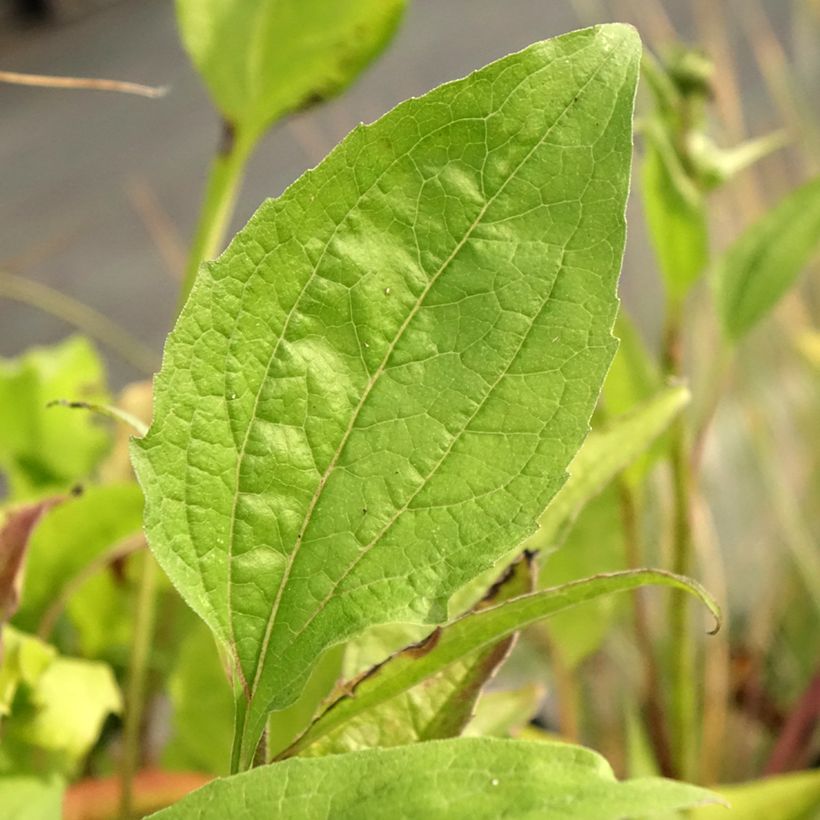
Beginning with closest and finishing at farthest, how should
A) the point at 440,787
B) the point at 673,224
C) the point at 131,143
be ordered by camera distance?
the point at 440,787 → the point at 673,224 → the point at 131,143

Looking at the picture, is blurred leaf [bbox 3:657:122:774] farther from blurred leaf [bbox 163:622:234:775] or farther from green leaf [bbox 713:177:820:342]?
green leaf [bbox 713:177:820:342]

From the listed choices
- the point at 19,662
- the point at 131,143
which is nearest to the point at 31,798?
the point at 19,662

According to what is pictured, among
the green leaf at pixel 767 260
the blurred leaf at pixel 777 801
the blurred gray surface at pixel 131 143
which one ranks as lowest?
the blurred leaf at pixel 777 801

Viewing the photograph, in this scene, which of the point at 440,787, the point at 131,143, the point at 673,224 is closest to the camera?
the point at 440,787

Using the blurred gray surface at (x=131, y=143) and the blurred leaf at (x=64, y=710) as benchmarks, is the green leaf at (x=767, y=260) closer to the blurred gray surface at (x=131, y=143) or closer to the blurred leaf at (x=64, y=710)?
the blurred leaf at (x=64, y=710)

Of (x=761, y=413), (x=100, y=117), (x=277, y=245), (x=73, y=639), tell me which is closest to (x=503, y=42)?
(x=100, y=117)

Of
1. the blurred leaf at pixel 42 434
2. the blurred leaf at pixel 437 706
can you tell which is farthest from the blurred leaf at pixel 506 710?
the blurred leaf at pixel 42 434

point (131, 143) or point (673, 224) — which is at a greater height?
point (131, 143)

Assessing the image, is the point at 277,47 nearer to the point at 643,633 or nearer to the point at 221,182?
the point at 221,182
